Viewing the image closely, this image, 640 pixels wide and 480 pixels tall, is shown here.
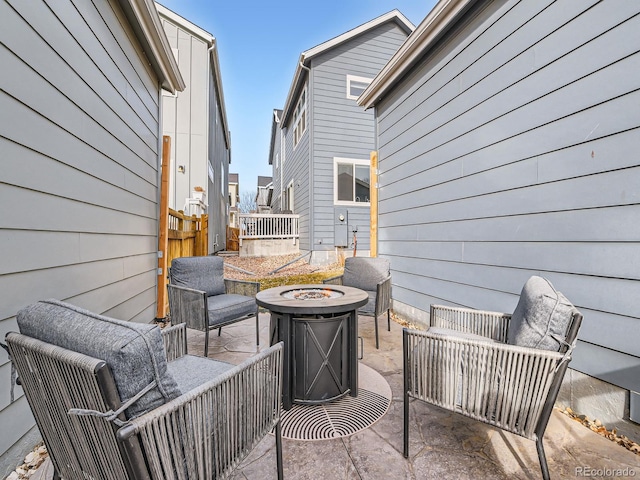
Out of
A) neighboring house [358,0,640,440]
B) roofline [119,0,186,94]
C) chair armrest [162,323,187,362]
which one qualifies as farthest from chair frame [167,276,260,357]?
roofline [119,0,186,94]

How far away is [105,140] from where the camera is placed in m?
2.80

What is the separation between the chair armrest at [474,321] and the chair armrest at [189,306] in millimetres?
2237

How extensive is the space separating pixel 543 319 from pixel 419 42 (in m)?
3.62

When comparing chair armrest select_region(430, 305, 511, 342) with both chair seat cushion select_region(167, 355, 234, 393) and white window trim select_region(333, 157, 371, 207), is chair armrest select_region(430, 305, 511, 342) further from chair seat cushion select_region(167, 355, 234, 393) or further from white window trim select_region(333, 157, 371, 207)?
white window trim select_region(333, 157, 371, 207)

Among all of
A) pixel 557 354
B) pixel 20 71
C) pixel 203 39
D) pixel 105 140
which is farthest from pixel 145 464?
pixel 203 39

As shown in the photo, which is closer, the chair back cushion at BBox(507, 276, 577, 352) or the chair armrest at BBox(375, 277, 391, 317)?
the chair back cushion at BBox(507, 276, 577, 352)

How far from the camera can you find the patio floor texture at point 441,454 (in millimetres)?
1630

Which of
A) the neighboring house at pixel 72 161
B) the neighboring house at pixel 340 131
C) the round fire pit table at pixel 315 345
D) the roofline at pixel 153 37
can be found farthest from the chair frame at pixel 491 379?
the neighboring house at pixel 340 131

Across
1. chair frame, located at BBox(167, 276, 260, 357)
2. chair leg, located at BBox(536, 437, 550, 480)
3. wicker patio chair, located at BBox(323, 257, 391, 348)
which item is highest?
wicker patio chair, located at BBox(323, 257, 391, 348)

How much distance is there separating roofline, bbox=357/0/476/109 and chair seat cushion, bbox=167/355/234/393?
4.00 m

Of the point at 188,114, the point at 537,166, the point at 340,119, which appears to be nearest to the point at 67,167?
the point at 537,166

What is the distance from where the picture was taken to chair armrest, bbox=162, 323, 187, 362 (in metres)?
1.88

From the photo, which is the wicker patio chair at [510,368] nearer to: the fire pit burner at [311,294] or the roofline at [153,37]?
the fire pit burner at [311,294]

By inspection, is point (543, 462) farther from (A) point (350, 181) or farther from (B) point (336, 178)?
(A) point (350, 181)
